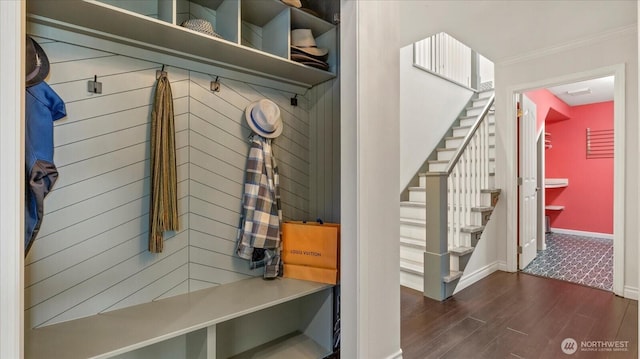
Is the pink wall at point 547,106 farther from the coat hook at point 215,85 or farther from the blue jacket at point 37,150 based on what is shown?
the blue jacket at point 37,150

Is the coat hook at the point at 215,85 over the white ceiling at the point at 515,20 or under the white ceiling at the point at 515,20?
under

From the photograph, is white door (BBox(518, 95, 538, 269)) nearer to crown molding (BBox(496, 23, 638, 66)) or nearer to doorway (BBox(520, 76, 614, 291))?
crown molding (BBox(496, 23, 638, 66))

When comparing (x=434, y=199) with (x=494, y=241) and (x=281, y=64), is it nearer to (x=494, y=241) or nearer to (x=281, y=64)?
(x=494, y=241)

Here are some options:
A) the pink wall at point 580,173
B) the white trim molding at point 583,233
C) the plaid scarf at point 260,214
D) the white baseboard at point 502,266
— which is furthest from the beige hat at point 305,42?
the white trim molding at point 583,233

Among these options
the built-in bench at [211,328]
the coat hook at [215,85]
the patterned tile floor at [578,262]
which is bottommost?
the patterned tile floor at [578,262]

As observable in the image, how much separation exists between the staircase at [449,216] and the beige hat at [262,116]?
1533mm

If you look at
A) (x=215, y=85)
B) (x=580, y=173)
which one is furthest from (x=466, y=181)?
(x=580, y=173)

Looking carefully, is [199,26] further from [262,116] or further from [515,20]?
[515,20]

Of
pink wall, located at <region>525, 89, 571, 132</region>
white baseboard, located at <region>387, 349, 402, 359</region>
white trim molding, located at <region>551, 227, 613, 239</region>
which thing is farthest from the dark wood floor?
white trim molding, located at <region>551, 227, 613, 239</region>

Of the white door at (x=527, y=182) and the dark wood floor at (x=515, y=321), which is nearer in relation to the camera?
the dark wood floor at (x=515, y=321)

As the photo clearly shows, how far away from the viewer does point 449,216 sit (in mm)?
3041

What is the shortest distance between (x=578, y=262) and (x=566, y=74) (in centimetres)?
233

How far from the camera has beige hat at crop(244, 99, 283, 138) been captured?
1790mm

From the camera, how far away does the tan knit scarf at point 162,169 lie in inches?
58.1
